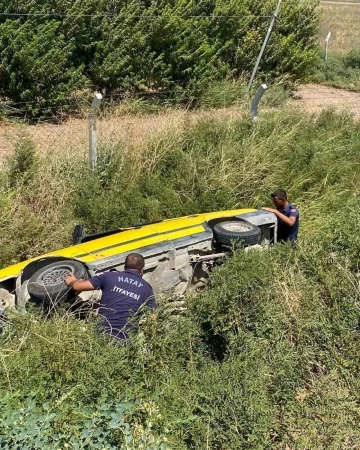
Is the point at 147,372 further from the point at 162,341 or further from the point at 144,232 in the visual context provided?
the point at 144,232

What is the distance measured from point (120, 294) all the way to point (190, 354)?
2.88ft

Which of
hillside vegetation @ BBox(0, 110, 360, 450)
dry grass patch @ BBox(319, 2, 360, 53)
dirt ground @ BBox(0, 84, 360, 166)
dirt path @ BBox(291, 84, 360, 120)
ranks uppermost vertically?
dry grass patch @ BBox(319, 2, 360, 53)

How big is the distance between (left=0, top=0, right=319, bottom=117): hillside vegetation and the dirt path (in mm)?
986

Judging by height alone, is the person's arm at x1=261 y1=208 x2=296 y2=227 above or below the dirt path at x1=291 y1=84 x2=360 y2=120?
above

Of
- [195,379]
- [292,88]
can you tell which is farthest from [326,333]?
[292,88]

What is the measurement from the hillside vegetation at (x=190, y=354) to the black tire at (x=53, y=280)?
33cm

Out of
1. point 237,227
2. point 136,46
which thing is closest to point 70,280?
point 237,227

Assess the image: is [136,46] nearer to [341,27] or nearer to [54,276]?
[54,276]

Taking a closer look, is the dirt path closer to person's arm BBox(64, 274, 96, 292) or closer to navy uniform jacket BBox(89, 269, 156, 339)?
navy uniform jacket BBox(89, 269, 156, 339)

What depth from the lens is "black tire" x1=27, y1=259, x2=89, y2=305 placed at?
5.11 m

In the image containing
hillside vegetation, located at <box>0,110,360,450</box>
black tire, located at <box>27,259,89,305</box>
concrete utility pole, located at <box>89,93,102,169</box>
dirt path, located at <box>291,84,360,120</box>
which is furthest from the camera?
dirt path, located at <box>291,84,360,120</box>

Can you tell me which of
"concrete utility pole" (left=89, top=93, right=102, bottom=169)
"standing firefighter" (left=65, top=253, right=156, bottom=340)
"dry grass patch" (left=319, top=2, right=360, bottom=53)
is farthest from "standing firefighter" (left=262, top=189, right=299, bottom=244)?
"dry grass patch" (left=319, top=2, right=360, bottom=53)

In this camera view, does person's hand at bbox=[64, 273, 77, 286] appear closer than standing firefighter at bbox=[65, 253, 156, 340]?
No

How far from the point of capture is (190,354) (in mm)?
4730
